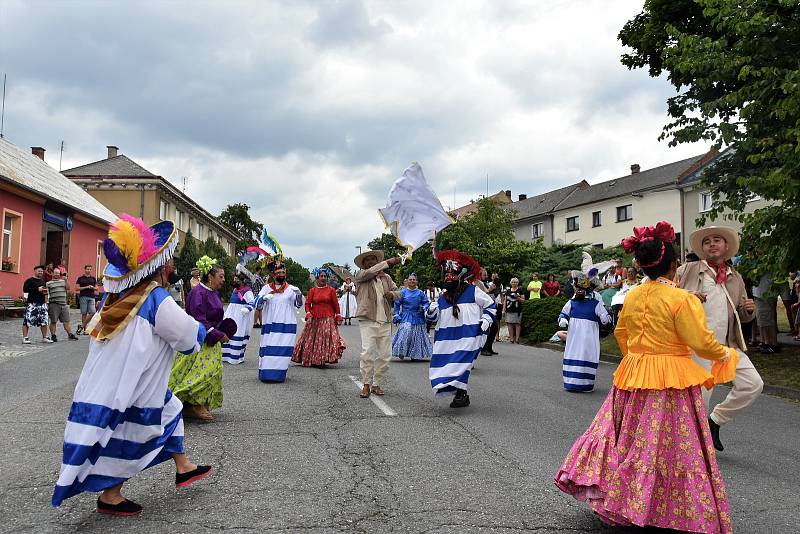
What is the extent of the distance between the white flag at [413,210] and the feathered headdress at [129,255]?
4526 mm

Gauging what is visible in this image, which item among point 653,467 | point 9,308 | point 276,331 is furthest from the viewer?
point 9,308

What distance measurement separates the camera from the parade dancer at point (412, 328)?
1409 centimetres

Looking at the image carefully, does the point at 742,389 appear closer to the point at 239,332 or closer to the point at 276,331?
the point at 276,331

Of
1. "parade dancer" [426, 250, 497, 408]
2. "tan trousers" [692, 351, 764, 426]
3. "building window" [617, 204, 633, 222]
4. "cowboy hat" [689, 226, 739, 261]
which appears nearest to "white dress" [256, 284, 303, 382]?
"parade dancer" [426, 250, 497, 408]

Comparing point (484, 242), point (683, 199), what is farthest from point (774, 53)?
point (683, 199)

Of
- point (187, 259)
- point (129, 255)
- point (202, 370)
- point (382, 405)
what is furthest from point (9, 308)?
point (129, 255)

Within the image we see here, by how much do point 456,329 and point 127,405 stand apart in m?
4.63

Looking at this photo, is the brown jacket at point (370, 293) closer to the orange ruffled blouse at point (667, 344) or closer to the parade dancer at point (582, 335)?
the parade dancer at point (582, 335)

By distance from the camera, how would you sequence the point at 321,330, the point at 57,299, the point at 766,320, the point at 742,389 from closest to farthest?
1. the point at 742,389
2. the point at 321,330
3. the point at 766,320
4. the point at 57,299

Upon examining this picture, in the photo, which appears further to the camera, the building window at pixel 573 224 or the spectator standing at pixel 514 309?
the building window at pixel 573 224

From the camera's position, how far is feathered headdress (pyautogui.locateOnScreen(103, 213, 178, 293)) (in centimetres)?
426

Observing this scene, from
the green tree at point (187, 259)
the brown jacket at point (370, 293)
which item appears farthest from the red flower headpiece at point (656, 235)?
the green tree at point (187, 259)

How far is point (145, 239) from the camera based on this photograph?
4.41 meters

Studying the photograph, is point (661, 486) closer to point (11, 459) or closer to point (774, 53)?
point (11, 459)
